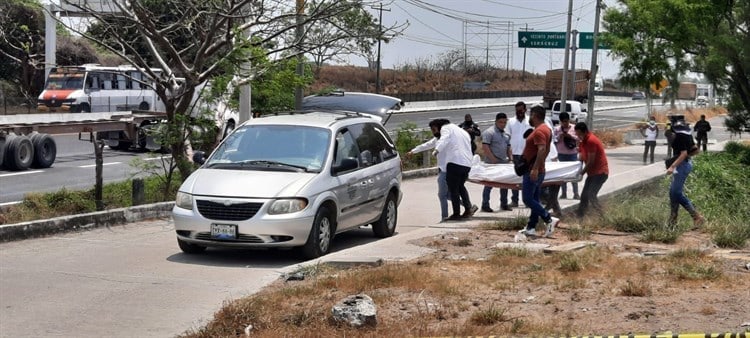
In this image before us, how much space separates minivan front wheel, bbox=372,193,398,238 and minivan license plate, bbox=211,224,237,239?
2.90 m

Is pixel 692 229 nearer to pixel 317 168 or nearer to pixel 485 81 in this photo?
pixel 317 168

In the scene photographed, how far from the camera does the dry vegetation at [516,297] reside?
7609 millimetres

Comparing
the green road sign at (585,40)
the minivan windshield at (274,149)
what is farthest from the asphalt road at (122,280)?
the green road sign at (585,40)

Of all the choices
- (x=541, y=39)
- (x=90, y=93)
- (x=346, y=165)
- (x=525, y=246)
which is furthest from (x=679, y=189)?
(x=541, y=39)

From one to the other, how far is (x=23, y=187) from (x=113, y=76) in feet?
60.0

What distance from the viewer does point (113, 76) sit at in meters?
38.5

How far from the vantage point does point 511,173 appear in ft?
50.1

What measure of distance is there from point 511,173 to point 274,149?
13.6 ft

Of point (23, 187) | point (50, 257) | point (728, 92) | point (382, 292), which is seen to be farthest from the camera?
Result: point (728, 92)

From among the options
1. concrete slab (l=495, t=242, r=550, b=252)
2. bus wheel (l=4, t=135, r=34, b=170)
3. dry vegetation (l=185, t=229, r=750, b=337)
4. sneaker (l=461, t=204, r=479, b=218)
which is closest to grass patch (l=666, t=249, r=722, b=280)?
dry vegetation (l=185, t=229, r=750, b=337)

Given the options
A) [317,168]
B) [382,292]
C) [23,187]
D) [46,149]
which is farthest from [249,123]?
[46,149]

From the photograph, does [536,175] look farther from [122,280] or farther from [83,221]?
[83,221]

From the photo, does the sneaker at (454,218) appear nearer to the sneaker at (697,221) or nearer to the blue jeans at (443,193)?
the blue jeans at (443,193)

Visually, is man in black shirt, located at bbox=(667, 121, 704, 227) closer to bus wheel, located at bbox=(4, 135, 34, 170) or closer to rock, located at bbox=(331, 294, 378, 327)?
rock, located at bbox=(331, 294, 378, 327)
